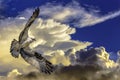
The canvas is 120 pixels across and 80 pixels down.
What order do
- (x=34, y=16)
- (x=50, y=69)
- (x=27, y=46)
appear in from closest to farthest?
(x=50, y=69) → (x=34, y=16) → (x=27, y=46)

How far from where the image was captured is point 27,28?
91.1 metres

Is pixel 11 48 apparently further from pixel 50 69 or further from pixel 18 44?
pixel 50 69

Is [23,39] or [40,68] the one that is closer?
[40,68]

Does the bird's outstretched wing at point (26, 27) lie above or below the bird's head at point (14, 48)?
above

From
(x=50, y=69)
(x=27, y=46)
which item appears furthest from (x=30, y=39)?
(x=50, y=69)

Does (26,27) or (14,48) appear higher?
(26,27)

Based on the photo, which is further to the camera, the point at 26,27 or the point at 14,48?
the point at 14,48

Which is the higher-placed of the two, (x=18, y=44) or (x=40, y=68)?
(x=18, y=44)

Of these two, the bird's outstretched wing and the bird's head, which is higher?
the bird's outstretched wing

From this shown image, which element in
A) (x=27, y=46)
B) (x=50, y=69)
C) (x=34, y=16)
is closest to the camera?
(x=50, y=69)

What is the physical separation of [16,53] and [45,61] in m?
9.37

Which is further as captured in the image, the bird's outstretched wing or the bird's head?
the bird's head

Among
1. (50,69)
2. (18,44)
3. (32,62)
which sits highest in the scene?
(18,44)

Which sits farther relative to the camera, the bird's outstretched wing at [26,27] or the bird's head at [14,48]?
the bird's head at [14,48]
